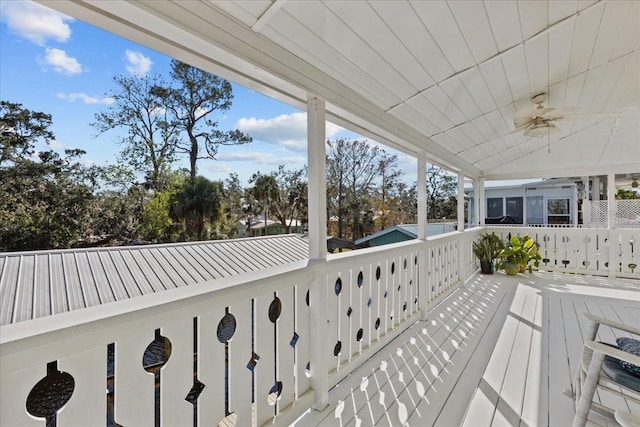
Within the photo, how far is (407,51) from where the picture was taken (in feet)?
5.93

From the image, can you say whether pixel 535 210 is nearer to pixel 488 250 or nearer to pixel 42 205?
pixel 488 250

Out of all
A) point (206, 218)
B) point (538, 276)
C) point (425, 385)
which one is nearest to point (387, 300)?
point (425, 385)

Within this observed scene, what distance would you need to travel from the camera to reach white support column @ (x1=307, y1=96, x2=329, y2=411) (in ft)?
6.45

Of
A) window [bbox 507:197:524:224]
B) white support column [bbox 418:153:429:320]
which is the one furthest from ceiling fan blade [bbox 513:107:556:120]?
window [bbox 507:197:524:224]

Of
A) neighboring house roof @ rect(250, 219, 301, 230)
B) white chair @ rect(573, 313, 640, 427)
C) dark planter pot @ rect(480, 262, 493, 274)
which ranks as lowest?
dark planter pot @ rect(480, 262, 493, 274)

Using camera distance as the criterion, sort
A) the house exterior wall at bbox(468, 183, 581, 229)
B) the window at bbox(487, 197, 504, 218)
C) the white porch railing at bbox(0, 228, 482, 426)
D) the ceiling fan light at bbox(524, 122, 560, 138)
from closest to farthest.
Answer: the white porch railing at bbox(0, 228, 482, 426)
the ceiling fan light at bbox(524, 122, 560, 138)
the house exterior wall at bbox(468, 183, 581, 229)
the window at bbox(487, 197, 504, 218)

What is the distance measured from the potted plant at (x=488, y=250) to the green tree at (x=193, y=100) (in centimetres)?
518

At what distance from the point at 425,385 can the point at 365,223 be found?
9.89 m

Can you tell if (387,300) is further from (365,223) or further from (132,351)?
(365,223)

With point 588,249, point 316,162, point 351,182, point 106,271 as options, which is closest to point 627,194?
point 588,249

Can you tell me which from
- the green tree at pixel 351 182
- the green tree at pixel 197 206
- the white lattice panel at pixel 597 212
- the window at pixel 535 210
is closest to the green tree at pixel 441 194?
the green tree at pixel 351 182

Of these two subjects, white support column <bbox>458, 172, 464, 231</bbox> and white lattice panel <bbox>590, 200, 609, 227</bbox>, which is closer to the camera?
white support column <bbox>458, 172, 464, 231</bbox>

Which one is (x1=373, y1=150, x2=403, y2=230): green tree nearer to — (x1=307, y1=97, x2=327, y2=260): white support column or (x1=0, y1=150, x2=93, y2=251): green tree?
(x1=307, y1=97, x2=327, y2=260): white support column

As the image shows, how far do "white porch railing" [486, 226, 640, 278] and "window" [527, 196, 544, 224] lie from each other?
23.3 feet
